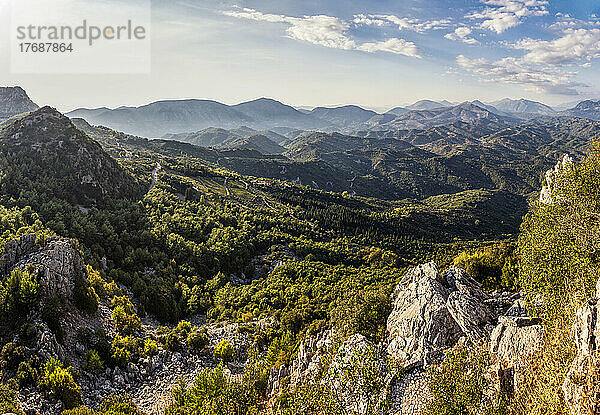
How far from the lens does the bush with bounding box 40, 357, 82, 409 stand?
33.3 meters

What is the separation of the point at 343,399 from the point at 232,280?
59498mm

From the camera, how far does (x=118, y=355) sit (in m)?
42.5

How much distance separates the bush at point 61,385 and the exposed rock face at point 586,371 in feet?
145

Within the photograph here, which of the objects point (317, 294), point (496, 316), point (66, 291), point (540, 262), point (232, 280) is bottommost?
point (232, 280)

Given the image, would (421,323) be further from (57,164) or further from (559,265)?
(57,164)

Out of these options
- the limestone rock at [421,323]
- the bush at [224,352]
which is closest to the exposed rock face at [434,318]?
the limestone rock at [421,323]

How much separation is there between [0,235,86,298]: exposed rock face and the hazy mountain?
47710 millimetres

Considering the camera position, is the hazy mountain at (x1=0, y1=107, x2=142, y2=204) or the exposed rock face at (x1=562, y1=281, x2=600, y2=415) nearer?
the exposed rock face at (x1=562, y1=281, x2=600, y2=415)

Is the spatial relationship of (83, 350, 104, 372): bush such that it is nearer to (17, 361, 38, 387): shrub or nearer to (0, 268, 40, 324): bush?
(17, 361, 38, 387): shrub

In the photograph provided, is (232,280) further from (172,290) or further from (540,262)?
(540,262)

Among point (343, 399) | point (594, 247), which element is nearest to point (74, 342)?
point (343, 399)

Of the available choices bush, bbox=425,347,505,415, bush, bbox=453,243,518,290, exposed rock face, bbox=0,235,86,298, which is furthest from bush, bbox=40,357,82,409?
bush, bbox=453,243,518,290

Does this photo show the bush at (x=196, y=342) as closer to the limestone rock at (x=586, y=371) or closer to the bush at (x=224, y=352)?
the bush at (x=224, y=352)

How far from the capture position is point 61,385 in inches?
1324
